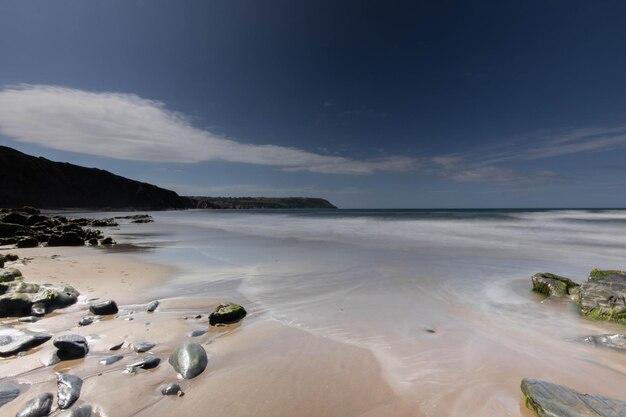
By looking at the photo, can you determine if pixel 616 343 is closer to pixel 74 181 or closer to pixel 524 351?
pixel 524 351

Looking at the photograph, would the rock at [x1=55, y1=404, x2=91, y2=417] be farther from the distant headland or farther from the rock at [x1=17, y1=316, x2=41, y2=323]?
the distant headland

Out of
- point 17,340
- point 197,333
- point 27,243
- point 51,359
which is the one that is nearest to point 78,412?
point 51,359

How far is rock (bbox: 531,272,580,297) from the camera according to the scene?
21.2 ft

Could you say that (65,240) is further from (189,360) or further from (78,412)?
(78,412)

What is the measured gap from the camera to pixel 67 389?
285cm

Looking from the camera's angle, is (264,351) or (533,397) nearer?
(533,397)

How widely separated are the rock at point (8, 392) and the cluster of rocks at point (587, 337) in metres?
4.91

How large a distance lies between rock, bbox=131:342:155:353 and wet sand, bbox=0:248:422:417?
72mm

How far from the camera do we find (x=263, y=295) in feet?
21.5

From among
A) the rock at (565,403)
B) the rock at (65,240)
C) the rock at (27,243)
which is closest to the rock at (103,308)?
the rock at (565,403)

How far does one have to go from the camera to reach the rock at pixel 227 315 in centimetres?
485

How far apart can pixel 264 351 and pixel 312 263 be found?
615 cm

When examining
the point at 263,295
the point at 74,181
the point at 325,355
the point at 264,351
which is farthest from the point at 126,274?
the point at 74,181

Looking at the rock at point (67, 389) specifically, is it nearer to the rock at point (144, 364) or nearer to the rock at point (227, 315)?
the rock at point (144, 364)
